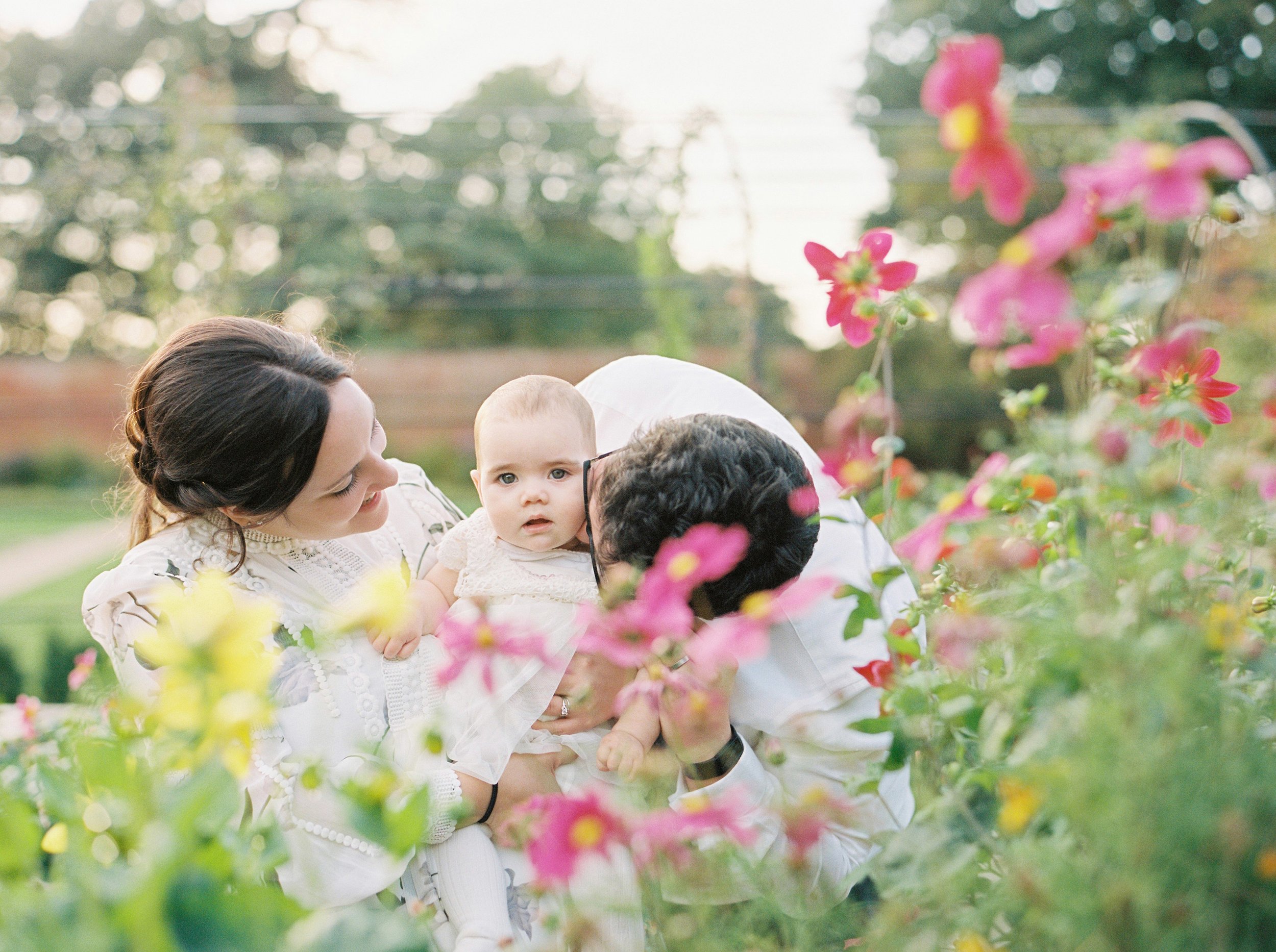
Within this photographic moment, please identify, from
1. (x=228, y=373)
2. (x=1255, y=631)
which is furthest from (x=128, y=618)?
(x=1255, y=631)

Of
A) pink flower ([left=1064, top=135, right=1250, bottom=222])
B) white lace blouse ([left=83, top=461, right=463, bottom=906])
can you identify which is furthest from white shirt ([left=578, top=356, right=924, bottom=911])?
pink flower ([left=1064, top=135, right=1250, bottom=222])

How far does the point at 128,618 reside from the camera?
49.6 inches

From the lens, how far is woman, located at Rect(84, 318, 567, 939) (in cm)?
116

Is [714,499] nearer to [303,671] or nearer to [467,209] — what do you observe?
[303,671]

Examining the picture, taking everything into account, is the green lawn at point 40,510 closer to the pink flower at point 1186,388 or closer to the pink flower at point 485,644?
the pink flower at point 485,644

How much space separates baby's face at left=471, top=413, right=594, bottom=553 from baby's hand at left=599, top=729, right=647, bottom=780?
1.04 feet

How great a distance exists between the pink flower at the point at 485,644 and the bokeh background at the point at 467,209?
75cm

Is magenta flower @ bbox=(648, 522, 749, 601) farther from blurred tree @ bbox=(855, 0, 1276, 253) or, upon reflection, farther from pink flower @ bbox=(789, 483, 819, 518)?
blurred tree @ bbox=(855, 0, 1276, 253)

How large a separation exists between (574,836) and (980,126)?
53cm

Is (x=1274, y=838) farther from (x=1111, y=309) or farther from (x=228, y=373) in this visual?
(x=228, y=373)

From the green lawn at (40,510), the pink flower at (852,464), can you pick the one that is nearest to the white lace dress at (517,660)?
the pink flower at (852,464)

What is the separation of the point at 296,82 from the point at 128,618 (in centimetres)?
1764

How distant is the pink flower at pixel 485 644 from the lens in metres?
0.75

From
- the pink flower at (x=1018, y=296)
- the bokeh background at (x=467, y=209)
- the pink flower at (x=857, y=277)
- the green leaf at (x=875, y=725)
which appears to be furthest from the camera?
the bokeh background at (x=467, y=209)
